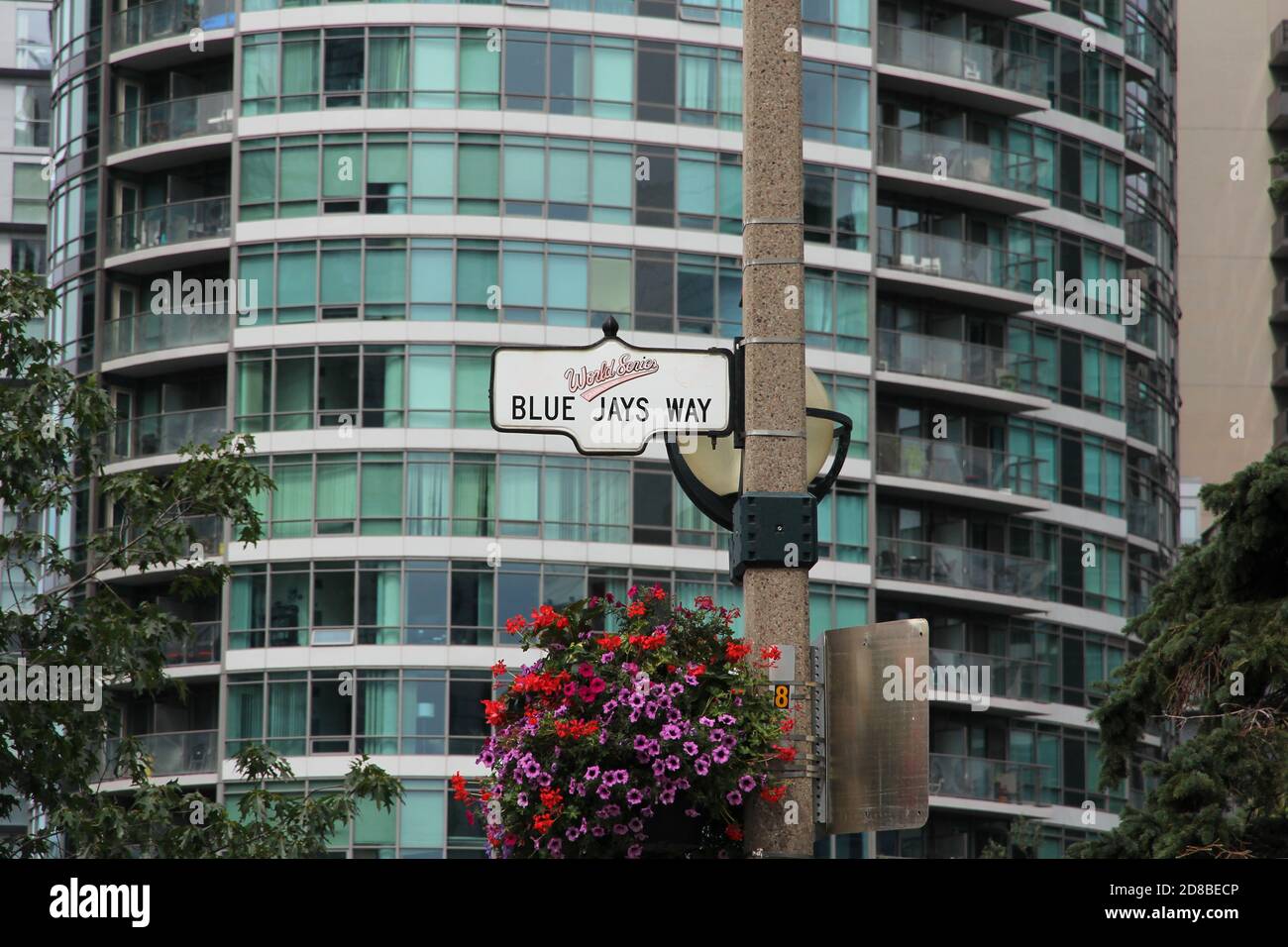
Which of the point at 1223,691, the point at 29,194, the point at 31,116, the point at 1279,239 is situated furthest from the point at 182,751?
the point at 1279,239

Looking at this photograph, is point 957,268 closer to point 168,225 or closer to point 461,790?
point 168,225

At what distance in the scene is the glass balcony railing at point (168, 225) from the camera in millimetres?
58281

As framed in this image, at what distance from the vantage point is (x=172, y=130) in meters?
59.5

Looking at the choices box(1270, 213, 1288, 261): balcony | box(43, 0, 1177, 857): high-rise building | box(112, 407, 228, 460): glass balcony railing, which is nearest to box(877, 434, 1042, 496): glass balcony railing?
box(43, 0, 1177, 857): high-rise building

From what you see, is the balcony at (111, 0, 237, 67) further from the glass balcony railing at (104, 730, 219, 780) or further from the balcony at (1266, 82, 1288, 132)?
the balcony at (1266, 82, 1288, 132)

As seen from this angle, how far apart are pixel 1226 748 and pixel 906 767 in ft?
58.6

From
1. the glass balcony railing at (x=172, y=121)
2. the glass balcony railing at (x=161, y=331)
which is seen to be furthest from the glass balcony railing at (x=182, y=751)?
the glass balcony railing at (x=172, y=121)

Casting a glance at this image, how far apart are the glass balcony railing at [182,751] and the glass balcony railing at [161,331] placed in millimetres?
9644

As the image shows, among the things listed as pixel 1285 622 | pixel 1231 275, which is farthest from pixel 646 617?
pixel 1231 275

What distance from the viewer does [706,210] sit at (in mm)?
58000
